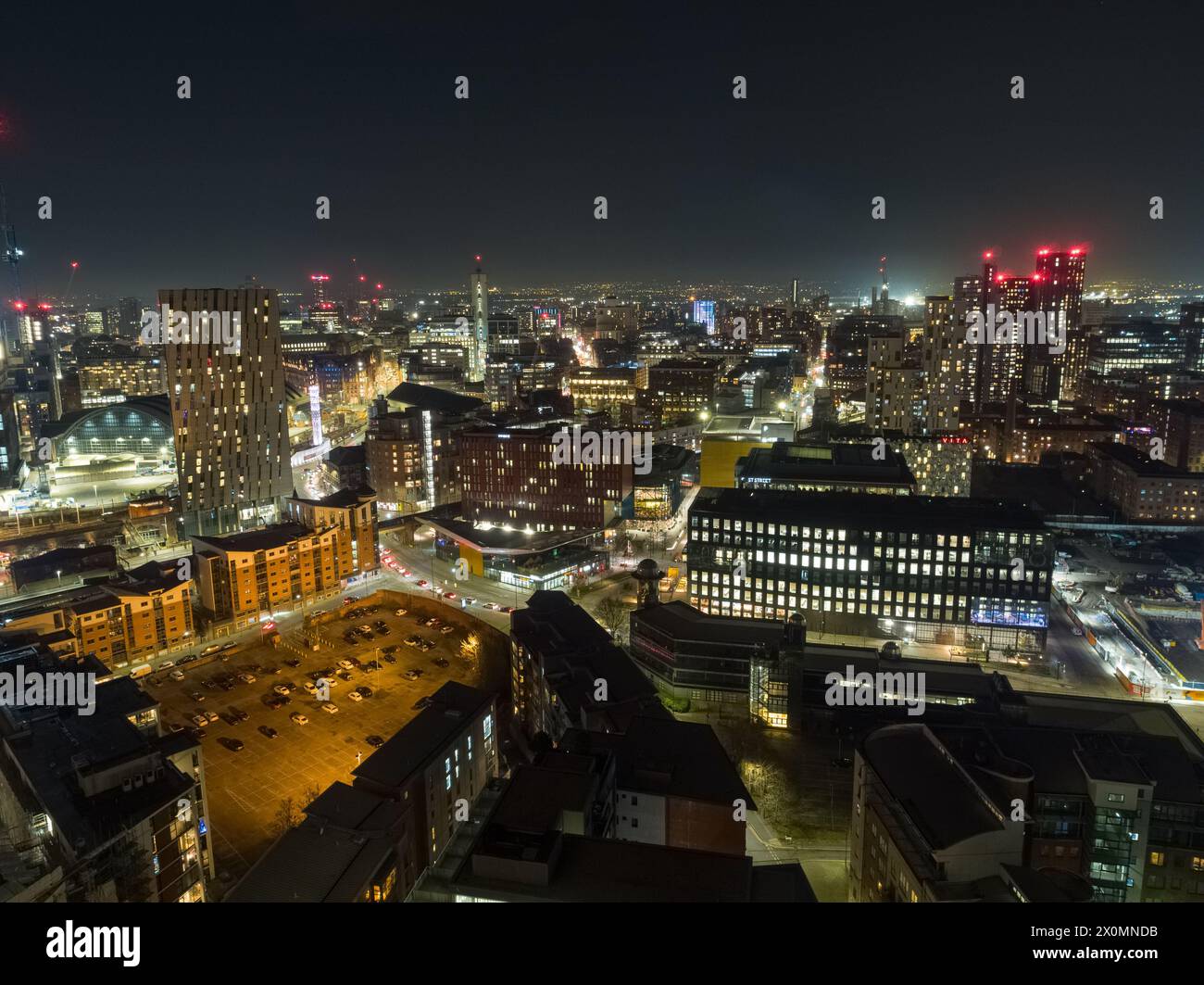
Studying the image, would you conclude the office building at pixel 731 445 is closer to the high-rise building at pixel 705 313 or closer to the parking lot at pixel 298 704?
the parking lot at pixel 298 704

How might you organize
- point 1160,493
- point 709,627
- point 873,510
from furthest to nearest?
point 1160,493 < point 873,510 < point 709,627

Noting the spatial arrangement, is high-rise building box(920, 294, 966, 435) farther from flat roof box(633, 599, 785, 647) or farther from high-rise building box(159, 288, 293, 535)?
high-rise building box(159, 288, 293, 535)

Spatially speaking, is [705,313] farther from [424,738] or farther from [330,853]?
[330,853]

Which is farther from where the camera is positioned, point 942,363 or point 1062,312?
point 1062,312

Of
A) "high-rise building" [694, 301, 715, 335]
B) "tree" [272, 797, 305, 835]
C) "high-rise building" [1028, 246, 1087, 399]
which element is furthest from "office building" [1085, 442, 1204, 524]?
"high-rise building" [694, 301, 715, 335]

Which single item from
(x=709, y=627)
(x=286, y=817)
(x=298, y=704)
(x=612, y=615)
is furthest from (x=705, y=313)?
(x=286, y=817)
